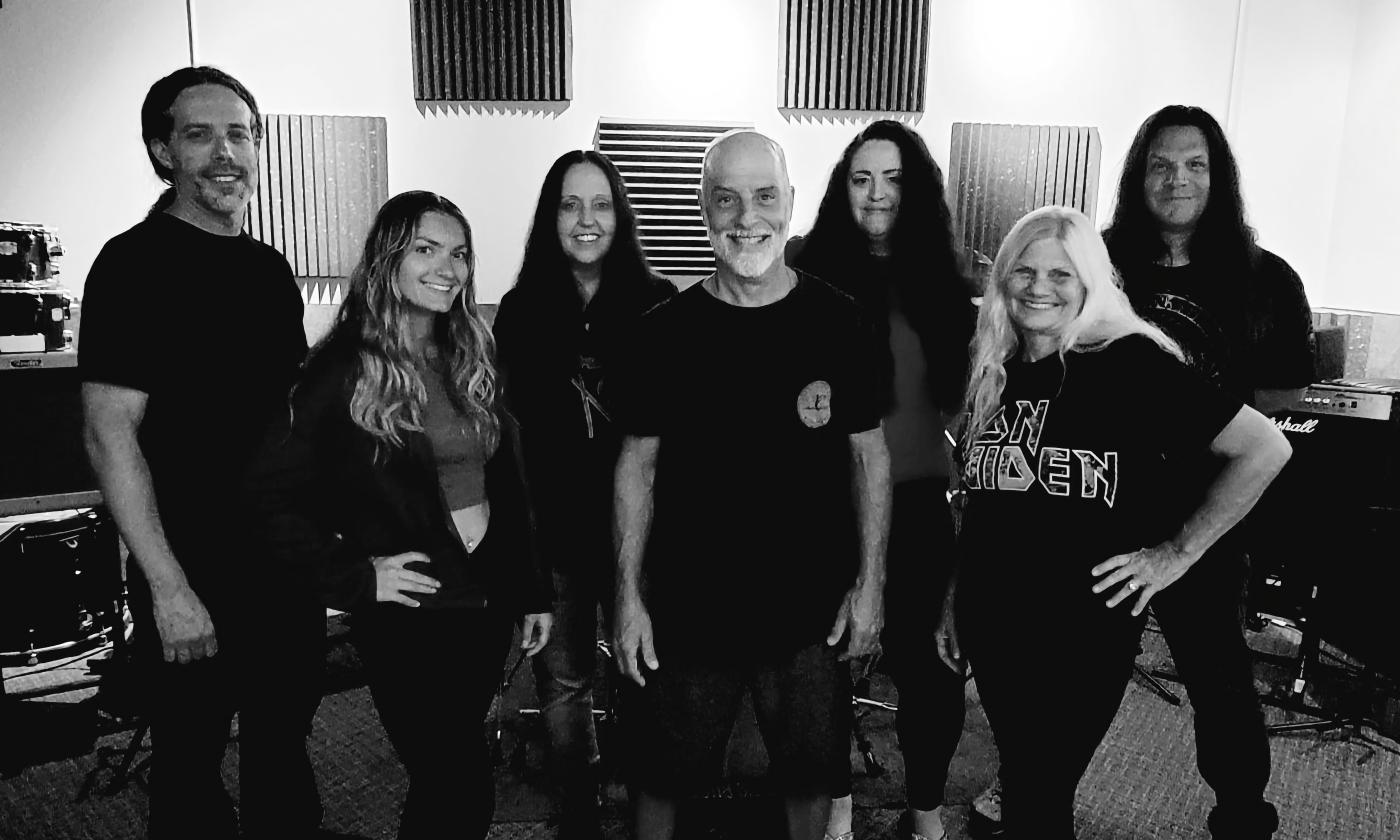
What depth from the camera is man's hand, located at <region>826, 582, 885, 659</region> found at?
1.61 metres

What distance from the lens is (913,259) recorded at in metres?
2.08

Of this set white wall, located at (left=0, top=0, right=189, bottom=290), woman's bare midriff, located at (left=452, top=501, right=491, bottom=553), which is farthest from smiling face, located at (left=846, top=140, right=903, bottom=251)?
white wall, located at (left=0, top=0, right=189, bottom=290)

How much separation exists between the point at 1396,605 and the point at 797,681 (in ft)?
8.83

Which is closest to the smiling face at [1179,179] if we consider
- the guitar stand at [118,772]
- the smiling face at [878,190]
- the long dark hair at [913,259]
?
the long dark hair at [913,259]

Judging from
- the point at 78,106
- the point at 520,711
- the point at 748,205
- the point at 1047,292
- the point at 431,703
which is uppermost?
the point at 78,106

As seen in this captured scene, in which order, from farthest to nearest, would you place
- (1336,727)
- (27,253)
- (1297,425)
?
(1297,425)
(27,253)
(1336,727)

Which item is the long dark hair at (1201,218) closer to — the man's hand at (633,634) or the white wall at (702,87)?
the man's hand at (633,634)

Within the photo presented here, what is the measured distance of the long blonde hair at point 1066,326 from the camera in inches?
61.0

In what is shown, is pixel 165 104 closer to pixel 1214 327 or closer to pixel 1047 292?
pixel 1047 292

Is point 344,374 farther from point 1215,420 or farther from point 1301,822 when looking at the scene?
point 1301,822

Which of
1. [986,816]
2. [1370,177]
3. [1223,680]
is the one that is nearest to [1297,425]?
[1370,177]

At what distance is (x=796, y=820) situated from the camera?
65.8 inches

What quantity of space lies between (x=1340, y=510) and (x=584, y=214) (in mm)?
3096

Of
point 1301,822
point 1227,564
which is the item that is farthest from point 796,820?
point 1301,822
